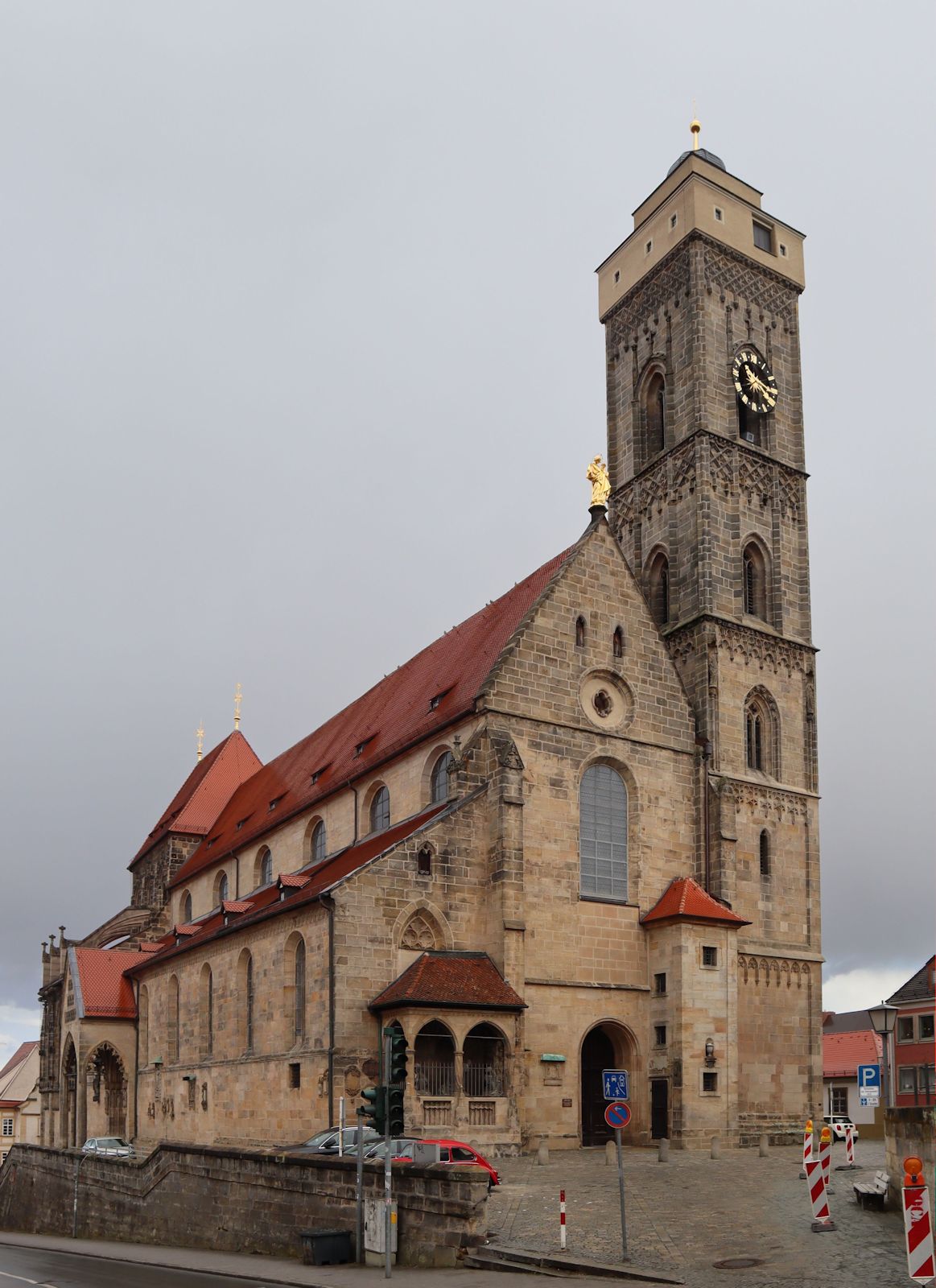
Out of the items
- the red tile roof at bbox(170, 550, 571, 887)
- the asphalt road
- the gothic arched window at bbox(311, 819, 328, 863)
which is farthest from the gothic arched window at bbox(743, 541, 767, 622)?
the asphalt road

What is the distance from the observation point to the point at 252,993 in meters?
37.4

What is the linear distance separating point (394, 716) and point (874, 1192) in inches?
964

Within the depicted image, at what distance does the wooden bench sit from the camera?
19.8m

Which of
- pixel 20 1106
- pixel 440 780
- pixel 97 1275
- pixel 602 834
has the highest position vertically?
pixel 440 780

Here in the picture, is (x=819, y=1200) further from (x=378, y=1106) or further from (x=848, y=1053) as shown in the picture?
(x=848, y=1053)

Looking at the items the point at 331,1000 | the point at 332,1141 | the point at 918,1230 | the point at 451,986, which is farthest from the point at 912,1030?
the point at 918,1230

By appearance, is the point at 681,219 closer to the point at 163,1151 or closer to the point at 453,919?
the point at 453,919

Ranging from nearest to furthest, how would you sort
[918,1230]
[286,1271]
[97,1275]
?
[918,1230], [286,1271], [97,1275]

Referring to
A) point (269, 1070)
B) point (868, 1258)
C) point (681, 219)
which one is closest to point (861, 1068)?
Answer: point (868, 1258)

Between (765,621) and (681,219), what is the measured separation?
1331cm

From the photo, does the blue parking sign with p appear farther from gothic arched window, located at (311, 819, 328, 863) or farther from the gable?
gothic arched window, located at (311, 819, 328, 863)

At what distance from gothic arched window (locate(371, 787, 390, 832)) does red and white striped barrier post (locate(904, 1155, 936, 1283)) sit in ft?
89.0

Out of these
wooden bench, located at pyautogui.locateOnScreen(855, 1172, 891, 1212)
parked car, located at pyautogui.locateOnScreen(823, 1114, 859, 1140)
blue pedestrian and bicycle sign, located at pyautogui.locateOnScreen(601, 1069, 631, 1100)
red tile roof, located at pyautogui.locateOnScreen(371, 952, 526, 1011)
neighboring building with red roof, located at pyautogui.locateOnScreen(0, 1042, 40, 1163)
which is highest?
red tile roof, located at pyautogui.locateOnScreen(371, 952, 526, 1011)

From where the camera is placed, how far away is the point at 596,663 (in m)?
36.7
